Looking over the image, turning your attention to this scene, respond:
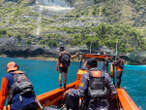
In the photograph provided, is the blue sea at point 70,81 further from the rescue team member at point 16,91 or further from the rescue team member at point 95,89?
the rescue team member at point 16,91

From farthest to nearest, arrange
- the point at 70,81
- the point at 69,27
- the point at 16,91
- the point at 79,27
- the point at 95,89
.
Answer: the point at 79,27, the point at 69,27, the point at 70,81, the point at 95,89, the point at 16,91

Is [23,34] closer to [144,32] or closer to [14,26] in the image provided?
[14,26]

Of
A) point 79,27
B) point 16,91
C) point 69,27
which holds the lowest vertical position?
point 16,91

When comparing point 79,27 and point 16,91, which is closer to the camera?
point 16,91

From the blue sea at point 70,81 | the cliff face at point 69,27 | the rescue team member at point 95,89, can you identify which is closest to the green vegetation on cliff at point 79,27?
the cliff face at point 69,27

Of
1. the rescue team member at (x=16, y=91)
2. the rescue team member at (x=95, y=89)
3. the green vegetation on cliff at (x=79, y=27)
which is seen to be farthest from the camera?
the green vegetation on cliff at (x=79, y=27)

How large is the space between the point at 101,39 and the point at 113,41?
7.27m

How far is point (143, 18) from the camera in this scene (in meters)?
123

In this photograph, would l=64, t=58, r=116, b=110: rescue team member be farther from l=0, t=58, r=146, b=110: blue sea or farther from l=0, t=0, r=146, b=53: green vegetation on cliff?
l=0, t=0, r=146, b=53: green vegetation on cliff

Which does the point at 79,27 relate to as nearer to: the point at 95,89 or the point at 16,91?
the point at 95,89

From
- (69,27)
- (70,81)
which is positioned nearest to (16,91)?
(70,81)

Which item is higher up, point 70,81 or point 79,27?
point 79,27

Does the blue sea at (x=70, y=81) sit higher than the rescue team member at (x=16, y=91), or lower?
lower

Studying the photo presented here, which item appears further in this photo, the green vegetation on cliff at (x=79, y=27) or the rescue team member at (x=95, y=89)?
the green vegetation on cliff at (x=79, y=27)
